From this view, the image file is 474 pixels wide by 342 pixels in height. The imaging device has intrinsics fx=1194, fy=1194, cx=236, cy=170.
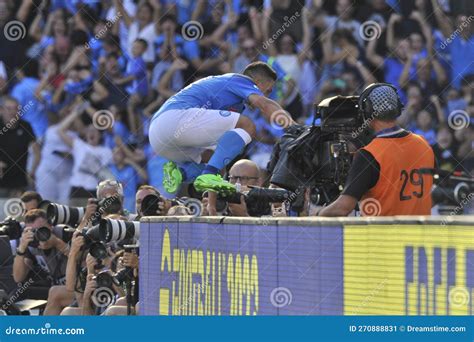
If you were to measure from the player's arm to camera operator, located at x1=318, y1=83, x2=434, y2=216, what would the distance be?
1219mm

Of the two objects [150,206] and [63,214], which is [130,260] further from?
[63,214]

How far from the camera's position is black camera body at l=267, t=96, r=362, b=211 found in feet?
23.5

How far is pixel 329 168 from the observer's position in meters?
7.27

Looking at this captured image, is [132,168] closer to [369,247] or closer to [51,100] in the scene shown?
[51,100]

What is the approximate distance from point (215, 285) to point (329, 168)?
1.03 meters

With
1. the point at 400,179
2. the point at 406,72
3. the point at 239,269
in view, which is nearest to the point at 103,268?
the point at 239,269

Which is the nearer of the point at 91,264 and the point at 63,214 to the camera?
the point at 91,264

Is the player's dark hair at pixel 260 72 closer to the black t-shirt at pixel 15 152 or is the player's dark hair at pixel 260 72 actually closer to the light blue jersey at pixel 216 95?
the light blue jersey at pixel 216 95

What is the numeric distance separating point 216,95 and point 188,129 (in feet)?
1.17

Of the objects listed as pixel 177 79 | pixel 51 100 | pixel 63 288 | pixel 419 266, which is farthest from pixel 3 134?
pixel 419 266

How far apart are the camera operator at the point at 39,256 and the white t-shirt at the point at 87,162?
9.67 feet

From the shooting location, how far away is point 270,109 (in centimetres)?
777

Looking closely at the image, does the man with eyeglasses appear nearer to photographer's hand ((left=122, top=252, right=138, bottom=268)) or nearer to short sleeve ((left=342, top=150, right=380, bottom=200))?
photographer's hand ((left=122, top=252, right=138, bottom=268))
